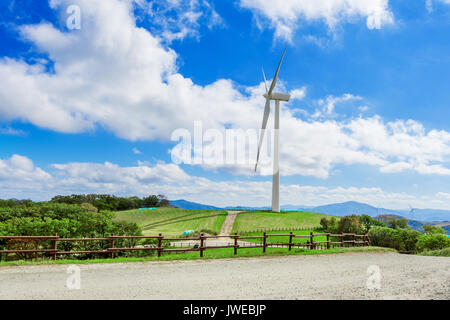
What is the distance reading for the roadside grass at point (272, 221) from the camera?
88062 mm

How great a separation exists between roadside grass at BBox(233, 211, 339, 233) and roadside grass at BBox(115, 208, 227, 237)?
709cm

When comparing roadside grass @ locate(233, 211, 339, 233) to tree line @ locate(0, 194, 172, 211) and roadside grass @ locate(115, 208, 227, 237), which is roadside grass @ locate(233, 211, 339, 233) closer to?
roadside grass @ locate(115, 208, 227, 237)

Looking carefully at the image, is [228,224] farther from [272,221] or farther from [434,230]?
[434,230]

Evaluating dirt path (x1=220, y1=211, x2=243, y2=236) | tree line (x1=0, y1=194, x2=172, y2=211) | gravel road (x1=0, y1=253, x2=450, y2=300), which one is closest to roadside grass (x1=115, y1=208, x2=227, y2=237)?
dirt path (x1=220, y1=211, x2=243, y2=236)

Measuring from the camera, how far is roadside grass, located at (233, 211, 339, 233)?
8806 centimetres

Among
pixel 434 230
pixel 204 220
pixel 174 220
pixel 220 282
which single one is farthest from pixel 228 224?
pixel 220 282

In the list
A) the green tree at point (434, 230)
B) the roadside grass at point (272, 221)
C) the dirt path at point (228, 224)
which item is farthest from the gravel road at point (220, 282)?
the green tree at point (434, 230)

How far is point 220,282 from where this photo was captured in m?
A: 11.8

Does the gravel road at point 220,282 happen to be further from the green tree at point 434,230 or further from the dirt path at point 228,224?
the green tree at point 434,230

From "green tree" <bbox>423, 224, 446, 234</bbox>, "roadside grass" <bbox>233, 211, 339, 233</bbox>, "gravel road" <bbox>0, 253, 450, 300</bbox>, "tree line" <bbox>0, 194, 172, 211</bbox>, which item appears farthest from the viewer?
"tree line" <bbox>0, 194, 172, 211</bbox>

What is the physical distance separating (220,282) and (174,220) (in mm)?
93151
